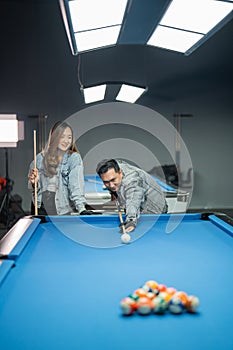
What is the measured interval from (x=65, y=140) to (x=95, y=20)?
A: 2.92 feet

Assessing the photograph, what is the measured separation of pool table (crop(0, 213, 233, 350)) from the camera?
91 cm

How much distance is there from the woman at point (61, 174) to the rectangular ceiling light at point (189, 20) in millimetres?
1048

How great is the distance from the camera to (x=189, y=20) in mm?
2455

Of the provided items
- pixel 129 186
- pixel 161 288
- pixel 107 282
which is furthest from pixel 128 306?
pixel 129 186

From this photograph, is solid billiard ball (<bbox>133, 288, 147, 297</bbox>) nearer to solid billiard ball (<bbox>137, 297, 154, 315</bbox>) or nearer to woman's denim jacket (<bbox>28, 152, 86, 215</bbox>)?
solid billiard ball (<bbox>137, 297, 154, 315</bbox>)

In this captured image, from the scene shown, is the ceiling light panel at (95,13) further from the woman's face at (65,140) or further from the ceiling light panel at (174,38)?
the woman's face at (65,140)

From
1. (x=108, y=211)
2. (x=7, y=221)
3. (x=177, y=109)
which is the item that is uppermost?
(x=177, y=109)

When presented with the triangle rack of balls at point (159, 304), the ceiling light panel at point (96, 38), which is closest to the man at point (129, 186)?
the triangle rack of balls at point (159, 304)

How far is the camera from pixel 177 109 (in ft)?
20.7

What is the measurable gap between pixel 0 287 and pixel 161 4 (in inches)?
69.0

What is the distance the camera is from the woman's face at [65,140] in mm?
2793

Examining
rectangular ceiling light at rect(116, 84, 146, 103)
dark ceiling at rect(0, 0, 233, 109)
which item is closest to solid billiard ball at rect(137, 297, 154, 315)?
rectangular ceiling light at rect(116, 84, 146, 103)

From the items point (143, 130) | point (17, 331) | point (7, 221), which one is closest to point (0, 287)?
point (17, 331)

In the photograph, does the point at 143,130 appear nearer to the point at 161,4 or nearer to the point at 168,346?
the point at 161,4
